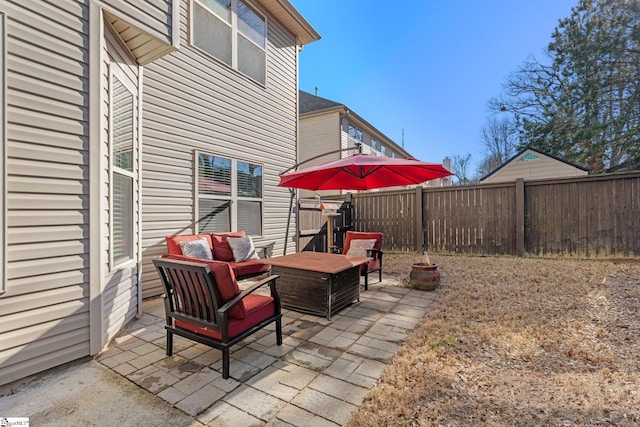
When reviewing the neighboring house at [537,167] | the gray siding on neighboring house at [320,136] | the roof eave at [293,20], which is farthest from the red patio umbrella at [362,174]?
the neighboring house at [537,167]

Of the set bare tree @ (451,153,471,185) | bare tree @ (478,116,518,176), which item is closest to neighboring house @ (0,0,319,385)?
bare tree @ (478,116,518,176)

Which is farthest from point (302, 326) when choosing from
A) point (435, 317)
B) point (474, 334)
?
point (474, 334)

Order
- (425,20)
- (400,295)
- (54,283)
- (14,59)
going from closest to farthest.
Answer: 1. (14,59)
2. (54,283)
3. (400,295)
4. (425,20)

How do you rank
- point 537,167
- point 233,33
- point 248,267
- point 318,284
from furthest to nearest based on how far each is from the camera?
point 537,167 < point 233,33 < point 248,267 < point 318,284

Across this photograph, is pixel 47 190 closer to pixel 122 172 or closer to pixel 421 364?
pixel 122 172

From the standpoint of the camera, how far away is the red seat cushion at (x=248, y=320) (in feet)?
7.68

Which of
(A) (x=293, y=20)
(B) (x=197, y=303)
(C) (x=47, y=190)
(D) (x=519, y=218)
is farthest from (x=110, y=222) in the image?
(D) (x=519, y=218)

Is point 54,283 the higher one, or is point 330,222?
point 330,222

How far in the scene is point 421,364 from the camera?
236 cm

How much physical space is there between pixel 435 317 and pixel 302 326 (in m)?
1.56

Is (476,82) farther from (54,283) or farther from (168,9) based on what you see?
(54,283)

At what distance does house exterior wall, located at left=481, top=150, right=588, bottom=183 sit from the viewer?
422 inches

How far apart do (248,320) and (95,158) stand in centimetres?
196

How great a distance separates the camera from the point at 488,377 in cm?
221
